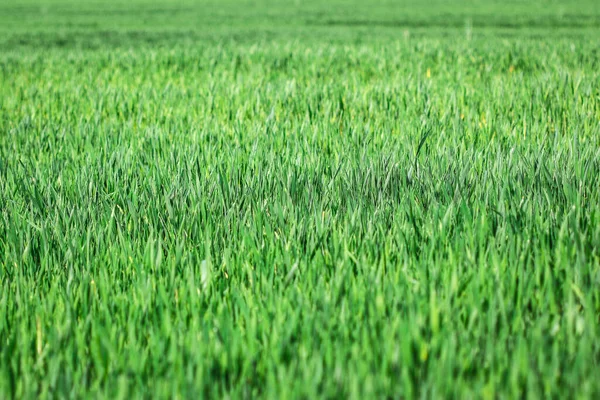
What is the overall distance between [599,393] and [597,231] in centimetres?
63

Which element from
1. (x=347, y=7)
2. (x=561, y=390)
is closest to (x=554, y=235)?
(x=561, y=390)

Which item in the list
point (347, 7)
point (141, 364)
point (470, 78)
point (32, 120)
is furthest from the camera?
point (347, 7)

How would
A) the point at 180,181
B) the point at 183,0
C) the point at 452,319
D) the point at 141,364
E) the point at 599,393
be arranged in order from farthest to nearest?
the point at 183,0 → the point at 180,181 → the point at 452,319 → the point at 141,364 → the point at 599,393

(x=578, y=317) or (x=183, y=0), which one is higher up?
(x=183, y=0)

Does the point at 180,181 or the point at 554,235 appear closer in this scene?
the point at 554,235

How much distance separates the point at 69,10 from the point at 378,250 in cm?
2980

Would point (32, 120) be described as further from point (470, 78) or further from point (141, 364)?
point (470, 78)

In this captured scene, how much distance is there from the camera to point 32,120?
3.64m

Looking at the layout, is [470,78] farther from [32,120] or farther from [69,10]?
[69,10]

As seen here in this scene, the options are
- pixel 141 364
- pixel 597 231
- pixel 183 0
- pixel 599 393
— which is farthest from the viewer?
pixel 183 0

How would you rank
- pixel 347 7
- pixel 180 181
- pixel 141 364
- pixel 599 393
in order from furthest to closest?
pixel 347 7 → pixel 180 181 → pixel 141 364 → pixel 599 393

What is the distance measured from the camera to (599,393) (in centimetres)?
98

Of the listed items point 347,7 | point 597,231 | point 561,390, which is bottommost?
point 561,390

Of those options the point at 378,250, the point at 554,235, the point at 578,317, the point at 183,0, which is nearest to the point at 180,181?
the point at 378,250
